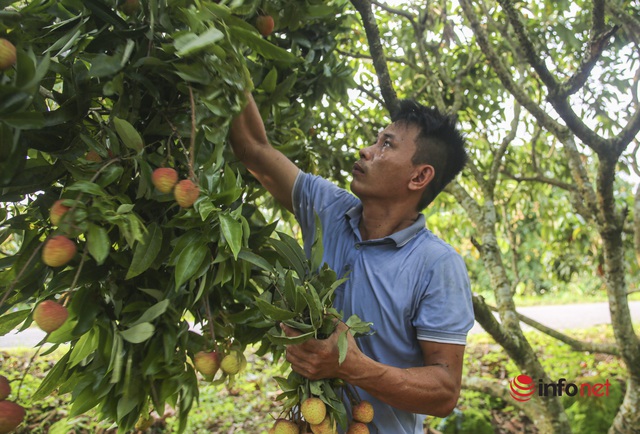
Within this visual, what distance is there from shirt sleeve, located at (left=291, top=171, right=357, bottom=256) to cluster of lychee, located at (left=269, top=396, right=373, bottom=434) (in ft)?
1.93

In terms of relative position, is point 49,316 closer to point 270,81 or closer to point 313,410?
point 313,410

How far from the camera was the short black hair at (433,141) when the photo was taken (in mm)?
1634

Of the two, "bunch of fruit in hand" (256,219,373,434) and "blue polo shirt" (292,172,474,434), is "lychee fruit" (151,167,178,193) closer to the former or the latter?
"bunch of fruit in hand" (256,219,373,434)

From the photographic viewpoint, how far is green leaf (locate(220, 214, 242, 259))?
916 millimetres

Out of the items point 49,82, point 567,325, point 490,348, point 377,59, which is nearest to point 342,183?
point 377,59

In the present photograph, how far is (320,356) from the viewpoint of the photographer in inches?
42.1

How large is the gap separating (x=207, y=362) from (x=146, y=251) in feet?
0.83

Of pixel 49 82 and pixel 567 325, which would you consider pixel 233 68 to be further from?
pixel 567 325

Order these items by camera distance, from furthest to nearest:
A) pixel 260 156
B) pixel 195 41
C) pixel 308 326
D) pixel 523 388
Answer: pixel 523 388 < pixel 260 156 < pixel 308 326 < pixel 195 41

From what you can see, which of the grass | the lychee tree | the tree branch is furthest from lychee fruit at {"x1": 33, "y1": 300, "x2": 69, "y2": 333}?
the grass

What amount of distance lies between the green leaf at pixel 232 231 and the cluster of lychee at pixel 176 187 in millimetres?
61

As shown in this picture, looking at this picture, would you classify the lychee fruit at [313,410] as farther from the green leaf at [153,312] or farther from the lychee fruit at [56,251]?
the lychee fruit at [56,251]

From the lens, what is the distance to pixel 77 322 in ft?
3.12

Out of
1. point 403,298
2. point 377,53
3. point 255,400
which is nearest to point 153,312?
point 403,298
